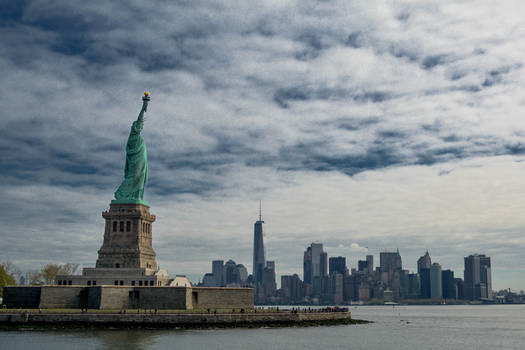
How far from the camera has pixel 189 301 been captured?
90438 mm

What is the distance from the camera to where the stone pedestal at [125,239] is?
97.5m

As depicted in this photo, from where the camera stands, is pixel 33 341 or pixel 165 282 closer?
pixel 33 341

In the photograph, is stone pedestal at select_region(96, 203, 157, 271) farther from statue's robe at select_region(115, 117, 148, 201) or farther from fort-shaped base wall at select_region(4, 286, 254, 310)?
fort-shaped base wall at select_region(4, 286, 254, 310)

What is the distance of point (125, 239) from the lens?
9869cm

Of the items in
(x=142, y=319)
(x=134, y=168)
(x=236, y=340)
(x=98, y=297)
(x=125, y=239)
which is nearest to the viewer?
(x=236, y=340)

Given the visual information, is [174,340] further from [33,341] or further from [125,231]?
[125,231]

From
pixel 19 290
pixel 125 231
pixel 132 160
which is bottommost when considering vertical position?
pixel 19 290

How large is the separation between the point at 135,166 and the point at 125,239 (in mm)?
12463

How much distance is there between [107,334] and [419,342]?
A: 40.4 m

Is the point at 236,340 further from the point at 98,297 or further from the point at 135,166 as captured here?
the point at 135,166

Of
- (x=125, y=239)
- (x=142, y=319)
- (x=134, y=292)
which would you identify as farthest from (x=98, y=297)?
(x=125, y=239)

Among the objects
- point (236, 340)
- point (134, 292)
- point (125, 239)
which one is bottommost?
point (236, 340)

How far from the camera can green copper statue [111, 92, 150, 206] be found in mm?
101750

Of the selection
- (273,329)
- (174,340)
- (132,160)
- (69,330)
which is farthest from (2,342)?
(132,160)
